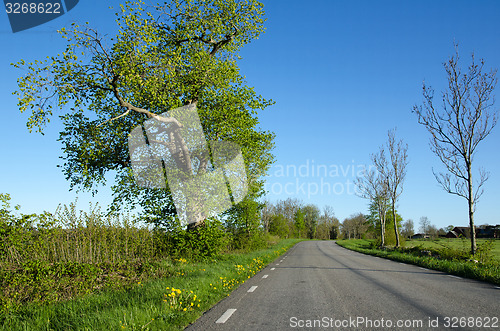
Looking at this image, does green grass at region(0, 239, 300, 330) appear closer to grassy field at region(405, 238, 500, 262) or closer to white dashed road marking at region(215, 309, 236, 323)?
white dashed road marking at region(215, 309, 236, 323)

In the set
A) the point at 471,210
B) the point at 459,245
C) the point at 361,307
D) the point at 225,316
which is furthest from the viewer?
the point at 459,245

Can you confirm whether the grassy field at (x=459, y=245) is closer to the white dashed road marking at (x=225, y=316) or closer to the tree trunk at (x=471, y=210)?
the tree trunk at (x=471, y=210)

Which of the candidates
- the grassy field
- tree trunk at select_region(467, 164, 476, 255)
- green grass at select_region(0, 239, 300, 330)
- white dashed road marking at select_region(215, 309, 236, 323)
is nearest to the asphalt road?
white dashed road marking at select_region(215, 309, 236, 323)

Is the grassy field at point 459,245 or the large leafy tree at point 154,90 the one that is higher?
the large leafy tree at point 154,90

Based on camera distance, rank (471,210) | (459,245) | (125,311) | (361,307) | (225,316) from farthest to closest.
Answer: (459,245) → (471,210) → (361,307) → (225,316) → (125,311)

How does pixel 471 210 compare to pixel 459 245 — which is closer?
pixel 471 210

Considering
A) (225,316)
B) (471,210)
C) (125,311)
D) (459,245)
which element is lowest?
(459,245)

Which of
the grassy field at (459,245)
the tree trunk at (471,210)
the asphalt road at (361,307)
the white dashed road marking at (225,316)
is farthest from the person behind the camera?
the grassy field at (459,245)

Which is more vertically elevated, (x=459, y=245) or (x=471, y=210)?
(x=471, y=210)

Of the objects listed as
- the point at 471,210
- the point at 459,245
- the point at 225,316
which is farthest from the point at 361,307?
the point at 459,245

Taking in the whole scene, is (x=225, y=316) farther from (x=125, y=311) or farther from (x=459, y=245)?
(x=459, y=245)

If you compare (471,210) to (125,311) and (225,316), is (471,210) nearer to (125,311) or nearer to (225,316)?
(225,316)

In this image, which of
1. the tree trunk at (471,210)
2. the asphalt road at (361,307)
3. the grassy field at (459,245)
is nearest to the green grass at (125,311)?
the asphalt road at (361,307)

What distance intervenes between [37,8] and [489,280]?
1473 cm
